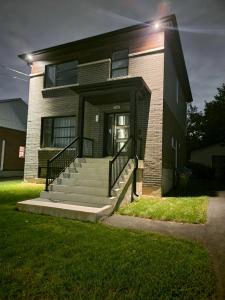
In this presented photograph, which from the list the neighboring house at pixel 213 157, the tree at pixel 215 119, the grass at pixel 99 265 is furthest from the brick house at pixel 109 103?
the neighboring house at pixel 213 157

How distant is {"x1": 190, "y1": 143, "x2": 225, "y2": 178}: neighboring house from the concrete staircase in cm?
1933

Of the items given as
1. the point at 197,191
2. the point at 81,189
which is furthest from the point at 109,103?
the point at 197,191

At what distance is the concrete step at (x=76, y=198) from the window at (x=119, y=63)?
265 inches

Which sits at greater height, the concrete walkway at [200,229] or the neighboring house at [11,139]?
the neighboring house at [11,139]

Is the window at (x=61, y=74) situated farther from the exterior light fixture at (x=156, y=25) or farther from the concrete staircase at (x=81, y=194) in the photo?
the concrete staircase at (x=81, y=194)

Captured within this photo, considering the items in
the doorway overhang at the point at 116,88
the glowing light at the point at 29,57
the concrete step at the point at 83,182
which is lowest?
the concrete step at the point at 83,182

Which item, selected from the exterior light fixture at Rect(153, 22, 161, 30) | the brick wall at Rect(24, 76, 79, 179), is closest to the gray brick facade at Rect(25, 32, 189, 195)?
the brick wall at Rect(24, 76, 79, 179)

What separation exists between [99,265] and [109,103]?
9.09 meters

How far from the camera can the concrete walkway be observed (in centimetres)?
398

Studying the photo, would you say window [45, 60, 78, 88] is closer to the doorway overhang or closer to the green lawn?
the doorway overhang

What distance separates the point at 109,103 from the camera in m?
11.8

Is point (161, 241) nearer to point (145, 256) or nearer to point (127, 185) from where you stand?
point (145, 256)

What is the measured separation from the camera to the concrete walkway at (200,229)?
13.1ft

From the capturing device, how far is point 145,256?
12.6 feet
